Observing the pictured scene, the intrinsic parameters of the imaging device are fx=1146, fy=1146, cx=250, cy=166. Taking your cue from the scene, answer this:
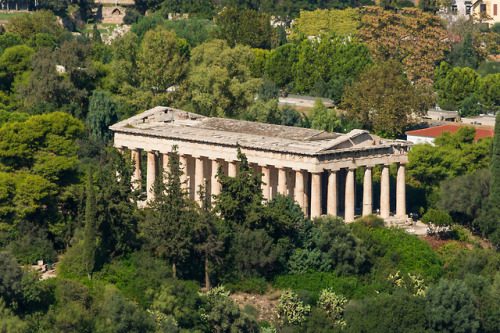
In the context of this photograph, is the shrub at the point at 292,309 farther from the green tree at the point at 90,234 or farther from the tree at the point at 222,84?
the tree at the point at 222,84

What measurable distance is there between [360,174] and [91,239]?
103 feet

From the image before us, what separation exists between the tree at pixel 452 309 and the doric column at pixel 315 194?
12.6 m

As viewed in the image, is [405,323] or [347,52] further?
[347,52]

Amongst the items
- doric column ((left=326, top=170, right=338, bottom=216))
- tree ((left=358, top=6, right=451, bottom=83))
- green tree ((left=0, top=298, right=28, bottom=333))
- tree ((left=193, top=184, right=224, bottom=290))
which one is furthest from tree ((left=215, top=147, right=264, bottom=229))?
tree ((left=358, top=6, right=451, bottom=83))

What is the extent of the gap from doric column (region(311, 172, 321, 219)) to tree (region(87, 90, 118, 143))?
3095 centimetres

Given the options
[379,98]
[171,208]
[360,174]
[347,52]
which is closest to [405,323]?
[171,208]

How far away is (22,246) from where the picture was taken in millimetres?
83000

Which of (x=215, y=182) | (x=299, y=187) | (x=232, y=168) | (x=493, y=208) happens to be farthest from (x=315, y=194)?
(x=493, y=208)

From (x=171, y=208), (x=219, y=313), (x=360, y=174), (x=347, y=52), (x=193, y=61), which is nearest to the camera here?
(x=219, y=313)

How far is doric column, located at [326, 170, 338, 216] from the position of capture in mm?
87812

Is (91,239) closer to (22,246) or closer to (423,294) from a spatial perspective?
(22,246)

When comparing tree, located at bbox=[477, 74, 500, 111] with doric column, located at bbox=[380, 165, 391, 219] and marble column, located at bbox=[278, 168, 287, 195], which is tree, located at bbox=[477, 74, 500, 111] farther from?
marble column, located at bbox=[278, 168, 287, 195]

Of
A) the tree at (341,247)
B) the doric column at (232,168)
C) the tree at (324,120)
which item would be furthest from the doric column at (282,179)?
the tree at (324,120)

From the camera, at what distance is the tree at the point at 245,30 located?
170375mm
